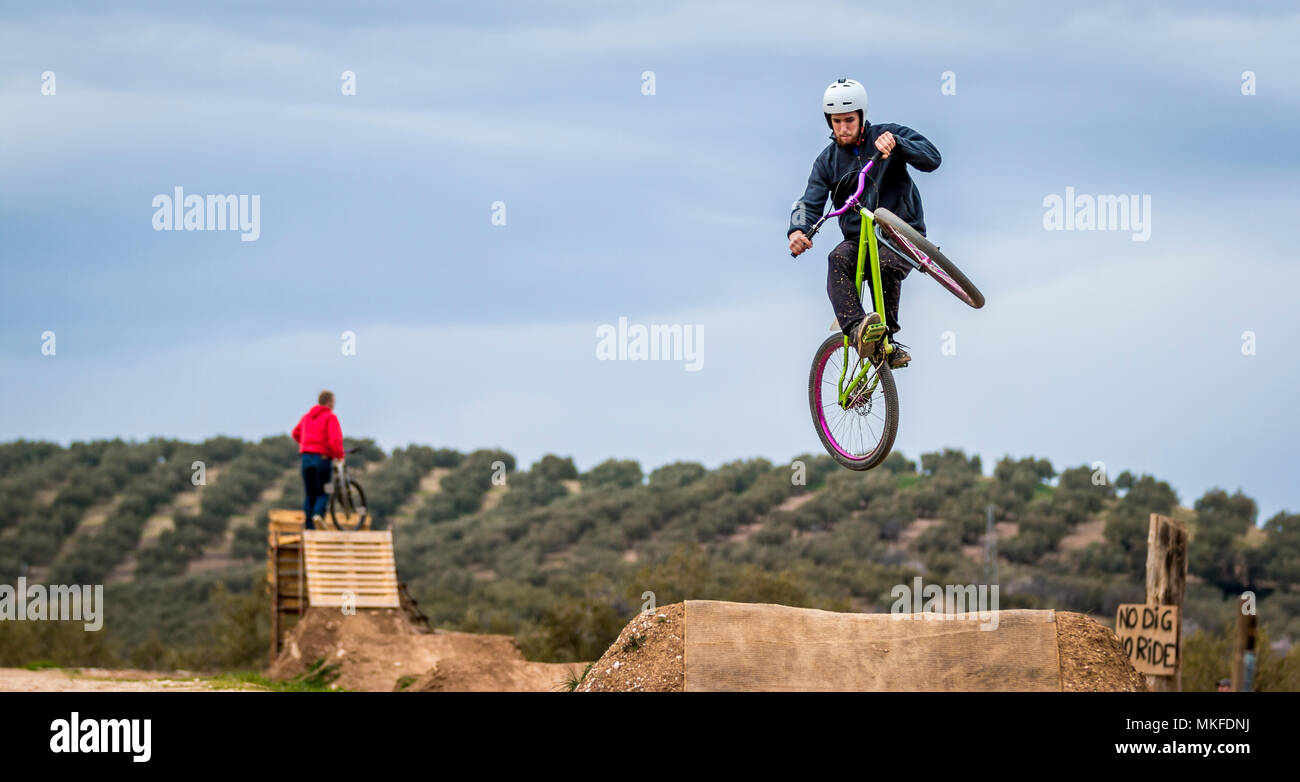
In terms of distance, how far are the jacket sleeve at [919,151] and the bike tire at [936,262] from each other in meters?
0.47

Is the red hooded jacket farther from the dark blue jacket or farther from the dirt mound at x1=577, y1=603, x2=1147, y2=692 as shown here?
the dark blue jacket

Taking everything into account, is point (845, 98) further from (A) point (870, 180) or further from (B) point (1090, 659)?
(B) point (1090, 659)

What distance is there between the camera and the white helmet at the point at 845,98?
899cm

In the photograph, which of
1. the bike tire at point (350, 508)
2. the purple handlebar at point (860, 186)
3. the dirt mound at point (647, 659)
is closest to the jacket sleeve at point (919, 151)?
the purple handlebar at point (860, 186)

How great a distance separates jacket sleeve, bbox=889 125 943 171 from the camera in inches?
346

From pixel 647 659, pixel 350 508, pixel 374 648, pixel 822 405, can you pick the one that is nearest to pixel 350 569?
pixel 350 508

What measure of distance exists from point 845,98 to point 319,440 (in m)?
15.8

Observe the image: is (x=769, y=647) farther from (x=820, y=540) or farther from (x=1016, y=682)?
(x=820, y=540)

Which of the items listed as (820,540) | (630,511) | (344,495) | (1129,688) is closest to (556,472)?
(630,511)

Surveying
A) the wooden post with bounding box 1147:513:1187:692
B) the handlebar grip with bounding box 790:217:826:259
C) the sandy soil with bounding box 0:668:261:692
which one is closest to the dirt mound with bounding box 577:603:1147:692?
the handlebar grip with bounding box 790:217:826:259

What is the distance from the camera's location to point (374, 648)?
22828mm

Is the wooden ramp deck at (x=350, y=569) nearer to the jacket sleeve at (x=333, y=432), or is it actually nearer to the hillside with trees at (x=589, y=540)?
the jacket sleeve at (x=333, y=432)
